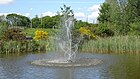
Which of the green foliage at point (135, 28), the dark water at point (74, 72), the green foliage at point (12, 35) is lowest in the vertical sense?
the dark water at point (74, 72)

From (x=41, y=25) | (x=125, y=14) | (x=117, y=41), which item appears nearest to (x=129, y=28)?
(x=125, y=14)

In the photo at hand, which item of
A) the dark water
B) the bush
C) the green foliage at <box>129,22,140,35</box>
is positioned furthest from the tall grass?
the bush

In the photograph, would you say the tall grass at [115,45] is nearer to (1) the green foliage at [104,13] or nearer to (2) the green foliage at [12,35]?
(2) the green foliage at [12,35]

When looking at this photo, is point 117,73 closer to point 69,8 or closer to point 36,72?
point 36,72

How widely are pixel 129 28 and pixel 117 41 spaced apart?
43.7ft

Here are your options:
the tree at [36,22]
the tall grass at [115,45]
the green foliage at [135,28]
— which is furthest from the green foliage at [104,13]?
the tree at [36,22]

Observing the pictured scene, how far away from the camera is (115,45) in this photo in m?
32.7

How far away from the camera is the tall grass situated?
32000 mm

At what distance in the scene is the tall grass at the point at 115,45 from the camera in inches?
1260

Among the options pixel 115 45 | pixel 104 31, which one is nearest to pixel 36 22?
pixel 104 31

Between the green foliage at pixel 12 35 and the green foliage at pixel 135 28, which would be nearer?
the green foliage at pixel 12 35

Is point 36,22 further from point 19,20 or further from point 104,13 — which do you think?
point 104,13

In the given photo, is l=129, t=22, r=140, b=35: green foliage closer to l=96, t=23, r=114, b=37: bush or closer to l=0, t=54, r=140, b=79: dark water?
l=96, t=23, r=114, b=37: bush

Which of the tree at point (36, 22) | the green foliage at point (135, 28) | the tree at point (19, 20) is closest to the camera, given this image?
the green foliage at point (135, 28)
